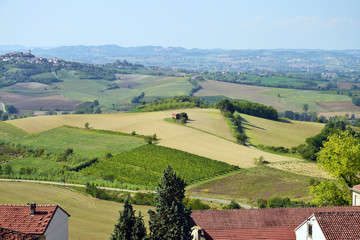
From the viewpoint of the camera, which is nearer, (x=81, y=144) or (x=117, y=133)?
(x=81, y=144)

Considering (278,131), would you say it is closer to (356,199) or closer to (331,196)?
(331,196)

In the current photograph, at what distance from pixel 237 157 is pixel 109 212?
37152mm

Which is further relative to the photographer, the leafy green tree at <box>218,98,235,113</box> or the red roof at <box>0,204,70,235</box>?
the leafy green tree at <box>218,98,235,113</box>

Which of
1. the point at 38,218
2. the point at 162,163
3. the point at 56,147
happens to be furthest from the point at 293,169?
the point at 38,218

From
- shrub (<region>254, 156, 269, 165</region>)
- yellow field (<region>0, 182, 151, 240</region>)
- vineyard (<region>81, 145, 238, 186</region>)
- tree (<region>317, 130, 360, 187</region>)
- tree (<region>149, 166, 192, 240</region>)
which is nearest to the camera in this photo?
tree (<region>149, 166, 192, 240</region>)

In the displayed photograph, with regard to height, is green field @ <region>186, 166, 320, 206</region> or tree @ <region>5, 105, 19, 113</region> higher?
green field @ <region>186, 166, 320, 206</region>

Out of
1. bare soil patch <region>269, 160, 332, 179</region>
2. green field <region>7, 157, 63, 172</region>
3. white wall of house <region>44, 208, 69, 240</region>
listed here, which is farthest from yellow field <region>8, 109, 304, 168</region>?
white wall of house <region>44, 208, 69, 240</region>

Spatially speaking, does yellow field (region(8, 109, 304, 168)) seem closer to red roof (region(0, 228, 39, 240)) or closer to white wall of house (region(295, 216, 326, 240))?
white wall of house (region(295, 216, 326, 240))

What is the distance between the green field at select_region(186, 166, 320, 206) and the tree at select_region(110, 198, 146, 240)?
95.3 ft

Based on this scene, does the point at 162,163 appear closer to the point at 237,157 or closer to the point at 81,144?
the point at 237,157

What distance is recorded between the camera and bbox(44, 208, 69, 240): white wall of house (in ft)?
85.5

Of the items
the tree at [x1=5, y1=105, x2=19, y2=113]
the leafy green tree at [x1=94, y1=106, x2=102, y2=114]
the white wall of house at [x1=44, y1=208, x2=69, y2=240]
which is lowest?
the leafy green tree at [x1=94, y1=106, x2=102, y2=114]

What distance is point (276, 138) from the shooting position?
10556 cm

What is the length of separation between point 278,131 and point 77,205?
75371 mm
